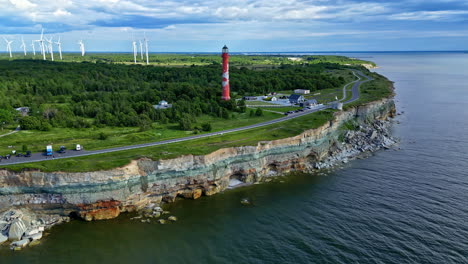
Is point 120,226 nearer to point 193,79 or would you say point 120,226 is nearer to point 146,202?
point 146,202

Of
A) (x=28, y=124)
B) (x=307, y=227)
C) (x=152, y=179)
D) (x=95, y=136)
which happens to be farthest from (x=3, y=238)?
(x=28, y=124)

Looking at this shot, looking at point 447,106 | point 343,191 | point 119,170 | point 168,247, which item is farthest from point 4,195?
point 447,106

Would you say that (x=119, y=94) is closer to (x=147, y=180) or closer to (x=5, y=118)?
(x=5, y=118)

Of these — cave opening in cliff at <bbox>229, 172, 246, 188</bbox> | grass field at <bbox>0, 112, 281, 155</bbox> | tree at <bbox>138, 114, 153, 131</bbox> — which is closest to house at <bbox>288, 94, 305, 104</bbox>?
grass field at <bbox>0, 112, 281, 155</bbox>

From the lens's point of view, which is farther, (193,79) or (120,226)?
(193,79)

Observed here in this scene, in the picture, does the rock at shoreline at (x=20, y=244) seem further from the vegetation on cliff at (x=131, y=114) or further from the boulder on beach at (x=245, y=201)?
the boulder on beach at (x=245, y=201)
